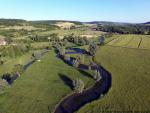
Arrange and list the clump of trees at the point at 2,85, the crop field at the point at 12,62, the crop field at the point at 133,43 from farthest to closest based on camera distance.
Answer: the crop field at the point at 133,43
the crop field at the point at 12,62
the clump of trees at the point at 2,85

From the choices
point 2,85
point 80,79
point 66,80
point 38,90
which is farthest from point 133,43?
point 2,85

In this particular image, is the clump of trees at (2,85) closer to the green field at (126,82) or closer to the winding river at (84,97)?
the winding river at (84,97)

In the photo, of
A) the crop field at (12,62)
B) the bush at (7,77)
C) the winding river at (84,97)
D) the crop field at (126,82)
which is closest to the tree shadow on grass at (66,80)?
the winding river at (84,97)

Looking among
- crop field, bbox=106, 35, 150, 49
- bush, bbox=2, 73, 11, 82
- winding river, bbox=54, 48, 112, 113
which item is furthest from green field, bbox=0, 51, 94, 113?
crop field, bbox=106, 35, 150, 49

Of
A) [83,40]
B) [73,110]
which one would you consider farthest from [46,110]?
[83,40]

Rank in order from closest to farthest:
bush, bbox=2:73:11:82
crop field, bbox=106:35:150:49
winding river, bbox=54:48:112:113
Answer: winding river, bbox=54:48:112:113, bush, bbox=2:73:11:82, crop field, bbox=106:35:150:49

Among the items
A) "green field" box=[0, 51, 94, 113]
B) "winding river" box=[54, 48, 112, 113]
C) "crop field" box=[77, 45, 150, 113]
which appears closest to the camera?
"crop field" box=[77, 45, 150, 113]

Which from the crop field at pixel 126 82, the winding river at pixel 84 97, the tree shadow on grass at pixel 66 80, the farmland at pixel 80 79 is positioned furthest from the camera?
the tree shadow on grass at pixel 66 80

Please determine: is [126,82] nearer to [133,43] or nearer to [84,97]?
[84,97]

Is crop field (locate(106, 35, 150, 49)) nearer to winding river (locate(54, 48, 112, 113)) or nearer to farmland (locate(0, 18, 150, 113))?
farmland (locate(0, 18, 150, 113))

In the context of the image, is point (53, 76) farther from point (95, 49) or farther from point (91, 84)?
point (95, 49)
